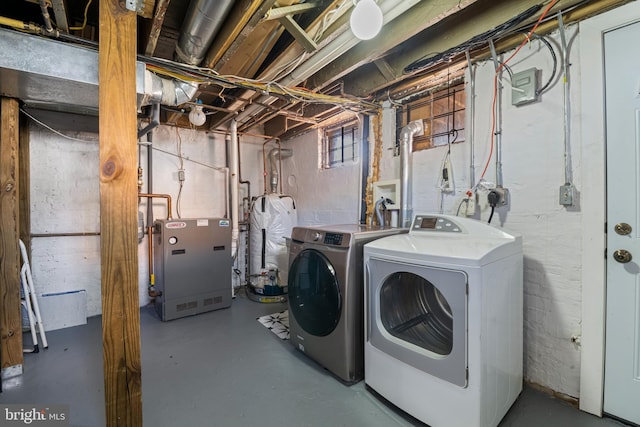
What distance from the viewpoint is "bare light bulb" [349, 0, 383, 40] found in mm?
1305

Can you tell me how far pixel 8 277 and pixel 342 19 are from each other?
2.81 metres

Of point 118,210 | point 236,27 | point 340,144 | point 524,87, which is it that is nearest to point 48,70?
point 236,27

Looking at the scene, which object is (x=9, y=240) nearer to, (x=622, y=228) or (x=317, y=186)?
(x=317, y=186)

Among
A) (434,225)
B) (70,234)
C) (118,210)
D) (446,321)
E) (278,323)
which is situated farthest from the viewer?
(70,234)

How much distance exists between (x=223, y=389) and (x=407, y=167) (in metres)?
2.14

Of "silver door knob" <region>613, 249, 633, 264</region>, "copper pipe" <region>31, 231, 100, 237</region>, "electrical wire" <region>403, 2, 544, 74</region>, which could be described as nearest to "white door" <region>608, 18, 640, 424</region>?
"silver door knob" <region>613, 249, 633, 264</region>

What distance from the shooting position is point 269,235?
3.61 metres

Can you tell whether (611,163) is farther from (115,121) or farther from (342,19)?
(115,121)

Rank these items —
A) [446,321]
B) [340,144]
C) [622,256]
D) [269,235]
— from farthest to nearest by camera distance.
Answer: [269,235]
[340,144]
[446,321]
[622,256]

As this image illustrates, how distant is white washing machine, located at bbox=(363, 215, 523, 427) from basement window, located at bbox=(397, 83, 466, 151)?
840 mm

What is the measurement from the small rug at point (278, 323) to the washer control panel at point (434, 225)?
4.97 feet

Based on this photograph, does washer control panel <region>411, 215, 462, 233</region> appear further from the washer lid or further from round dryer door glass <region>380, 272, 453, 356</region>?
round dryer door glass <region>380, 272, 453, 356</region>

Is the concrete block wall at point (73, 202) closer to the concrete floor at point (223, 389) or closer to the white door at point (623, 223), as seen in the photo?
the concrete floor at point (223, 389)

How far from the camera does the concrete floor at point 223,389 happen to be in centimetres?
153
